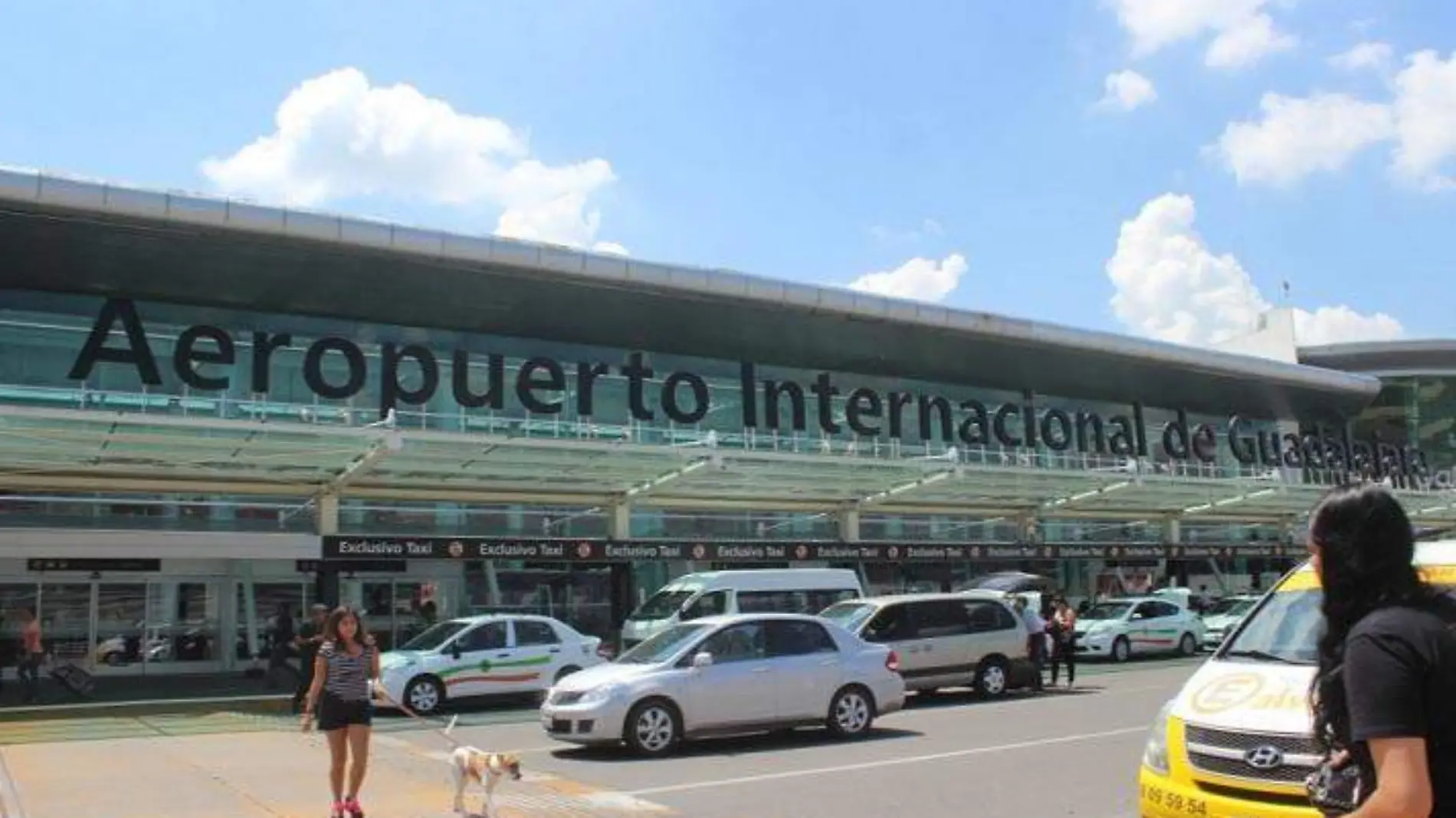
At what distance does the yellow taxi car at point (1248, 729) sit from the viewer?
5.43 meters

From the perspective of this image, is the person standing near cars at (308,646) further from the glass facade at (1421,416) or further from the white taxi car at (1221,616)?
the glass facade at (1421,416)

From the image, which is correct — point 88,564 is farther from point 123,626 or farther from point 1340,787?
point 1340,787

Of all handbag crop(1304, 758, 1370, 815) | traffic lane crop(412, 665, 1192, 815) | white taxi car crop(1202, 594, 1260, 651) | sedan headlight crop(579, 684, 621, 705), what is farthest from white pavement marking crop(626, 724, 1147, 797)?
white taxi car crop(1202, 594, 1260, 651)

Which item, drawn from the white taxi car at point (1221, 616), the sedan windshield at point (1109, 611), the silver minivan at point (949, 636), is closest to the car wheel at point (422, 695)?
the silver minivan at point (949, 636)

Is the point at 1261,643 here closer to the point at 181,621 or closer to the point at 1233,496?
the point at 181,621

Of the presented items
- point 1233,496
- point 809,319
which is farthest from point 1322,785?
point 1233,496

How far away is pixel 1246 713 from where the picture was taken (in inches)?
225

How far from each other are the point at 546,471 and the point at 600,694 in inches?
603

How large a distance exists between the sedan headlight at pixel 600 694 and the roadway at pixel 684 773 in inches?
24.8

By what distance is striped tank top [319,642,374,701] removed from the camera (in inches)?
372

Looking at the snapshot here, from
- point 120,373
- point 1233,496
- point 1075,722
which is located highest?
point 120,373

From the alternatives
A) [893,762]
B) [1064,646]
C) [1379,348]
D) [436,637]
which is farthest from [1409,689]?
[1379,348]

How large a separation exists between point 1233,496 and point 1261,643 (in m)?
37.8

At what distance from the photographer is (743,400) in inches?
1523
